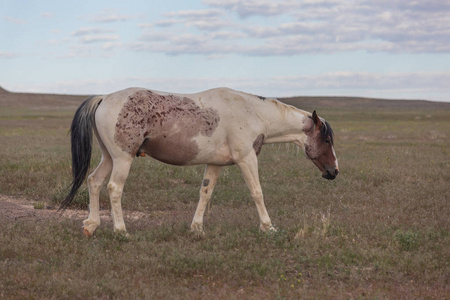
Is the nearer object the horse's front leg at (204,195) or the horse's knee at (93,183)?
the horse's knee at (93,183)

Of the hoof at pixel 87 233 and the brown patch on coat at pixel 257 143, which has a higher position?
the brown patch on coat at pixel 257 143

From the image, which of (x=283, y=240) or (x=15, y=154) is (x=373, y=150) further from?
(x=283, y=240)

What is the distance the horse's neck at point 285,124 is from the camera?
905 cm

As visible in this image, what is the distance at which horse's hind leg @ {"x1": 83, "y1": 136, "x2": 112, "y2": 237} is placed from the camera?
28.0 feet

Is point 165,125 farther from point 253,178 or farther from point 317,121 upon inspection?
point 317,121

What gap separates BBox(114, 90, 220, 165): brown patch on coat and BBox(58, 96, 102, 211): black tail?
638 millimetres

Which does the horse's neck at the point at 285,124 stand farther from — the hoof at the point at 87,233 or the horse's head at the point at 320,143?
the hoof at the point at 87,233

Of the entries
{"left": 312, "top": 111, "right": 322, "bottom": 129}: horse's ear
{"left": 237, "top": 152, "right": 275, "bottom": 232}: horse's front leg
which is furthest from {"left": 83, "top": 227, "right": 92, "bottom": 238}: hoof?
{"left": 312, "top": 111, "right": 322, "bottom": 129}: horse's ear

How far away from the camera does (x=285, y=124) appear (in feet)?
29.9

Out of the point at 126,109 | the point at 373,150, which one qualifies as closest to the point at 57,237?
the point at 126,109

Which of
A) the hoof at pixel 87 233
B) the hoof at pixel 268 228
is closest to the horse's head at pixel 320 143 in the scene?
the hoof at pixel 268 228

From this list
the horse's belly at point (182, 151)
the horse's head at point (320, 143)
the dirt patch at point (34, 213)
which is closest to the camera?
the horse's belly at point (182, 151)

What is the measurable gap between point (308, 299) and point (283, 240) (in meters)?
2.26

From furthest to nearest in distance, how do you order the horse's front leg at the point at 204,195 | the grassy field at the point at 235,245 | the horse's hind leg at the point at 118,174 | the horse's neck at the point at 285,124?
the horse's neck at the point at 285,124
the horse's front leg at the point at 204,195
the horse's hind leg at the point at 118,174
the grassy field at the point at 235,245
